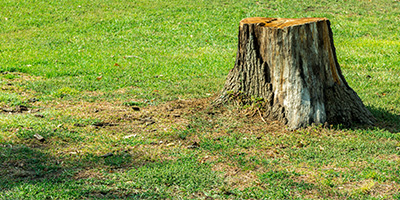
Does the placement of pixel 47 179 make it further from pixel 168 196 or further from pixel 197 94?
pixel 197 94

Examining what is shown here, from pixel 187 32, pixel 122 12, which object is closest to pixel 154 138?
pixel 187 32

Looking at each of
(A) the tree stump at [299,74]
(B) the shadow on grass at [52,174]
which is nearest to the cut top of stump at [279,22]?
(A) the tree stump at [299,74]

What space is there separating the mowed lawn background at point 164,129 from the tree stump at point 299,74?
0.63 feet

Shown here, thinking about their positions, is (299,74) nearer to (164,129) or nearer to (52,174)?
(164,129)

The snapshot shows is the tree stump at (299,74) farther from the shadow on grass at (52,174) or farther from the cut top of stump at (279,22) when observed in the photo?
the shadow on grass at (52,174)

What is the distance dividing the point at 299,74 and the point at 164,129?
1.75 m

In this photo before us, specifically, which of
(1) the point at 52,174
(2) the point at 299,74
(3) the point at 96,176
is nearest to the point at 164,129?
(3) the point at 96,176

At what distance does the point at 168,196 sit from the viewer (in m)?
3.90

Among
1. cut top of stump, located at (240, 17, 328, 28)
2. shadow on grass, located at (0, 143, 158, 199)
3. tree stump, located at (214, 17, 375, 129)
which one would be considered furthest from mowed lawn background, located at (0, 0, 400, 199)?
cut top of stump, located at (240, 17, 328, 28)

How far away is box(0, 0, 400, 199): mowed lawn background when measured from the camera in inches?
162

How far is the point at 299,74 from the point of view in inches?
211

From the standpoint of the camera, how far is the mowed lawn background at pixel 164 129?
13.5 feet

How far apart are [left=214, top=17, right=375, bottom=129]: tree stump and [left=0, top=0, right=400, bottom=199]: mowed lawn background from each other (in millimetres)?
193

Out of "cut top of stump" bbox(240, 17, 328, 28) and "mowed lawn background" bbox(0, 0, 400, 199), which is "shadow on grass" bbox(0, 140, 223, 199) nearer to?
"mowed lawn background" bbox(0, 0, 400, 199)
